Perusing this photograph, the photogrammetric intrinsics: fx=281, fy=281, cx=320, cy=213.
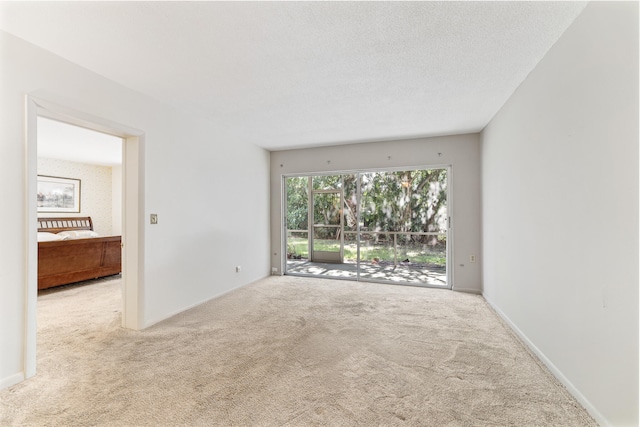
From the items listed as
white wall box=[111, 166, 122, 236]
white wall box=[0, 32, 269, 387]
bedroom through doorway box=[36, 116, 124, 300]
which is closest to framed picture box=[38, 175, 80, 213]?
bedroom through doorway box=[36, 116, 124, 300]

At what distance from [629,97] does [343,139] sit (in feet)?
11.7

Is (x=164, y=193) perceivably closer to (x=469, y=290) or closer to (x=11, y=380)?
(x=11, y=380)

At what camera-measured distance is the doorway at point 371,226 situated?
15.5 feet

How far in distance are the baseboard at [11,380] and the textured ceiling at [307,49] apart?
7.70ft

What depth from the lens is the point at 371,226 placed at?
200 inches

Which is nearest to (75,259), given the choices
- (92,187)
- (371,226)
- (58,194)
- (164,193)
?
(164,193)

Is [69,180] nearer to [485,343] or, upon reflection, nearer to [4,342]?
[4,342]

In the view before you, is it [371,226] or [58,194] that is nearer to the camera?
[371,226]

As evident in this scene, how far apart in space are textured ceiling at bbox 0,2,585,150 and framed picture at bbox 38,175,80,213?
539cm

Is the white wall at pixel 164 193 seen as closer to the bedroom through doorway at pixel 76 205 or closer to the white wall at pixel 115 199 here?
the bedroom through doorway at pixel 76 205

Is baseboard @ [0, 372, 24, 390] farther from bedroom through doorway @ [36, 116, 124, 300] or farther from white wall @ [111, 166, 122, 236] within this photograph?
white wall @ [111, 166, 122, 236]

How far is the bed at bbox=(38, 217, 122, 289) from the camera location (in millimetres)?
4121

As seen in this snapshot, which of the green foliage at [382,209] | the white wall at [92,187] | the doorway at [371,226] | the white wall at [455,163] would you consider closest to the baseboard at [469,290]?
the white wall at [455,163]

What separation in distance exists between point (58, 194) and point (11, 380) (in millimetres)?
6196
